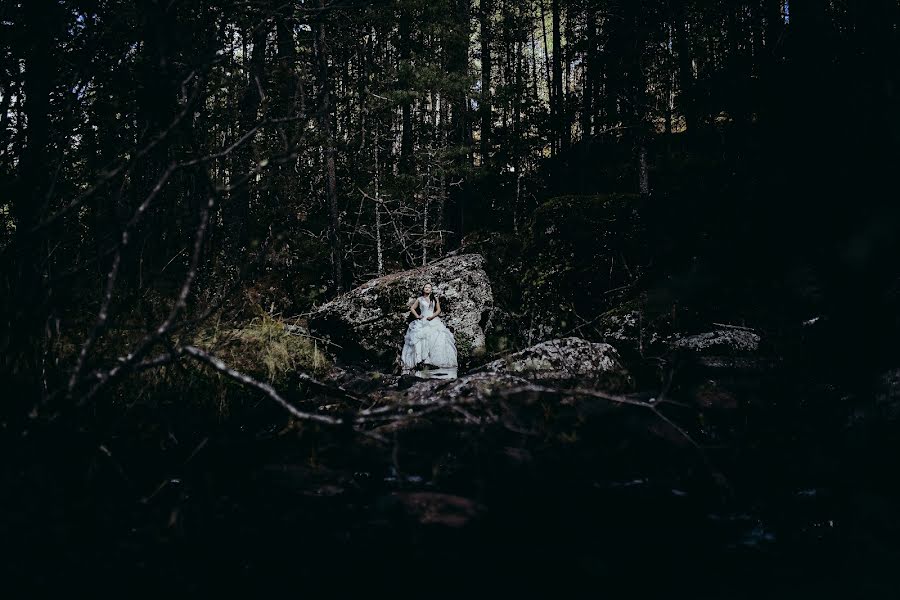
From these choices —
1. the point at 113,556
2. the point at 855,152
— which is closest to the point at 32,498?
the point at 113,556

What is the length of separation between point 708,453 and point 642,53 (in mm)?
13857

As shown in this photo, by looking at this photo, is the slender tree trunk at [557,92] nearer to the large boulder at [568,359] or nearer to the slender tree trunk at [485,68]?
the slender tree trunk at [485,68]

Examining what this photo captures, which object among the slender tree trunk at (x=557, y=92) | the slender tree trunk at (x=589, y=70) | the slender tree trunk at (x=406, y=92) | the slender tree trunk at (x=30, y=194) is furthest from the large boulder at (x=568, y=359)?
the slender tree trunk at (x=557, y=92)

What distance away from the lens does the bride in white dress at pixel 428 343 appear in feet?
30.3

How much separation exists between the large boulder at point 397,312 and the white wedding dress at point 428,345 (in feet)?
2.12

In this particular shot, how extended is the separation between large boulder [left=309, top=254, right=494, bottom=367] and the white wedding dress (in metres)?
0.65

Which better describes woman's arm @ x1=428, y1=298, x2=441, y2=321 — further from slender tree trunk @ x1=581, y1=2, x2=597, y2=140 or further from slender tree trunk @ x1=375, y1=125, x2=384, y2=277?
slender tree trunk @ x1=581, y1=2, x2=597, y2=140

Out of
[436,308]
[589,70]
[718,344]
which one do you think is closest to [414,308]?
[436,308]

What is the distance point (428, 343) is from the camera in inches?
365

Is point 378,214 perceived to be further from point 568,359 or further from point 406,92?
point 568,359

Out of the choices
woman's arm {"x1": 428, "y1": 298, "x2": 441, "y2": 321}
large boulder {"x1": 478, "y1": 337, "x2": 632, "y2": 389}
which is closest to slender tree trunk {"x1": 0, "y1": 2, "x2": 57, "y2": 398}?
large boulder {"x1": 478, "y1": 337, "x2": 632, "y2": 389}

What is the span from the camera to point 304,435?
15.0 ft

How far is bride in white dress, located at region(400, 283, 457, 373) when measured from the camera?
364 inches

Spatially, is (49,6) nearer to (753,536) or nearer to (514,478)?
(514,478)
